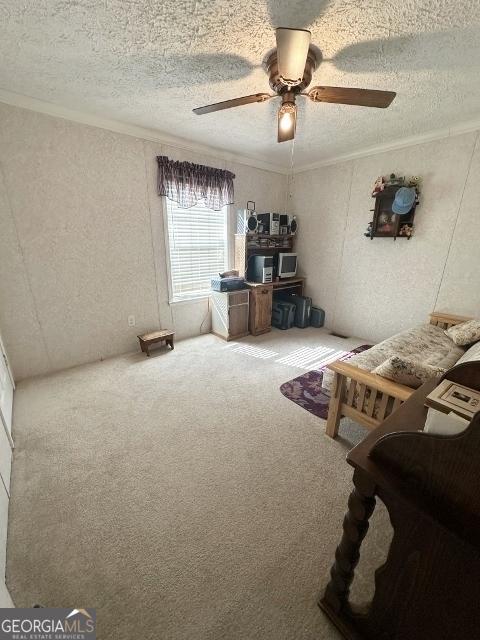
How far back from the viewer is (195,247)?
350 centimetres

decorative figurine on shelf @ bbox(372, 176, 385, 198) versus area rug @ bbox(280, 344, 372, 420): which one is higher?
decorative figurine on shelf @ bbox(372, 176, 385, 198)

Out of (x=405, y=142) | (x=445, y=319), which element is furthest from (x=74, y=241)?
(x=445, y=319)

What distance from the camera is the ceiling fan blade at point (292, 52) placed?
114cm

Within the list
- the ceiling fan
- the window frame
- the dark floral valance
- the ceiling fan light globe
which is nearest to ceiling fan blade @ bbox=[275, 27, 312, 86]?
the ceiling fan

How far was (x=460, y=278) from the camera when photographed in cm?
283

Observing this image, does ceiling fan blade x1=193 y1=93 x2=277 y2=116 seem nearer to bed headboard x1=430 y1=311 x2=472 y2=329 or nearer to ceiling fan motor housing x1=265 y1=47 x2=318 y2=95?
ceiling fan motor housing x1=265 y1=47 x2=318 y2=95

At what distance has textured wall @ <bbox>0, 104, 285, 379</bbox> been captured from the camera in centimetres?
226

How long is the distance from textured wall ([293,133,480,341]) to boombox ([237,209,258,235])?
1.04 m

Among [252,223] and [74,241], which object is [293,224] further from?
[74,241]

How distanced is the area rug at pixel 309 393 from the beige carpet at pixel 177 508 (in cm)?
11

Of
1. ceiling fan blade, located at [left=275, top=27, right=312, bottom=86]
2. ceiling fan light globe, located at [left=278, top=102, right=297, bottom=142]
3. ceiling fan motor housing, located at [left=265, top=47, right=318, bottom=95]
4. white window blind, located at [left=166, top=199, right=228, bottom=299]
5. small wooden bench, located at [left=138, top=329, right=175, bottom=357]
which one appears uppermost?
ceiling fan motor housing, located at [left=265, top=47, right=318, bottom=95]

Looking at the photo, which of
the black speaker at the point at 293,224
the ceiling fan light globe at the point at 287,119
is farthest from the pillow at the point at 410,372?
the black speaker at the point at 293,224

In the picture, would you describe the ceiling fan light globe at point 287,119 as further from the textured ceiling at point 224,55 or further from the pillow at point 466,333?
the pillow at point 466,333

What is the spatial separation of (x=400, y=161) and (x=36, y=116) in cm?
384
